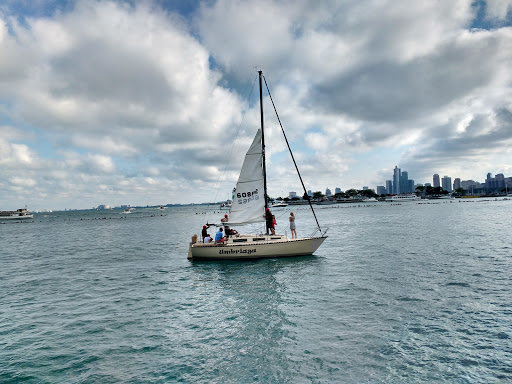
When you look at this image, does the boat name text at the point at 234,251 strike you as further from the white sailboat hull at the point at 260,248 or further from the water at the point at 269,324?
the water at the point at 269,324

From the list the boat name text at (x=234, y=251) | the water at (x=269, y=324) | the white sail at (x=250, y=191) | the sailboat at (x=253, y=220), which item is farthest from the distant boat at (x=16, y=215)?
the white sail at (x=250, y=191)

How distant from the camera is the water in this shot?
9.17 metres

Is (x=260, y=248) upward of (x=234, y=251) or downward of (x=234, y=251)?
upward

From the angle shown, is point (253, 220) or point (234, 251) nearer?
point (234, 251)

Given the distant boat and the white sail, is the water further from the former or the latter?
the distant boat

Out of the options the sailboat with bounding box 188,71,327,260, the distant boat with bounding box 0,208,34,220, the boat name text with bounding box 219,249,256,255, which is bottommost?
the distant boat with bounding box 0,208,34,220

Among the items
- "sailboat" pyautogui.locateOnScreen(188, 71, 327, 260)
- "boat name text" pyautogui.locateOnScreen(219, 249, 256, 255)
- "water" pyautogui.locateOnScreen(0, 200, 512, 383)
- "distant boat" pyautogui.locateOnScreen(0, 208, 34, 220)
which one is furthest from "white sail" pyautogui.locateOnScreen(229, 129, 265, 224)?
"distant boat" pyautogui.locateOnScreen(0, 208, 34, 220)

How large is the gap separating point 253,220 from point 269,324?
47.1 ft

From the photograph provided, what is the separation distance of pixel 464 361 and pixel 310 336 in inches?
191

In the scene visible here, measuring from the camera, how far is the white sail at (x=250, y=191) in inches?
1023

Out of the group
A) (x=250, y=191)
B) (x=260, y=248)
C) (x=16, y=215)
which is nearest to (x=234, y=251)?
(x=260, y=248)

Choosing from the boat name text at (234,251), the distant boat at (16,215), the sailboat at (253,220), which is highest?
the sailboat at (253,220)

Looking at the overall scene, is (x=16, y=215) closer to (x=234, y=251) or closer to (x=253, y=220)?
(x=234, y=251)

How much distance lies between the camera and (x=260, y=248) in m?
26.0
